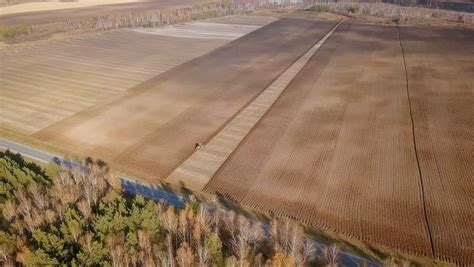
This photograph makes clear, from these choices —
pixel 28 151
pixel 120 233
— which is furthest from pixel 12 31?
pixel 120 233

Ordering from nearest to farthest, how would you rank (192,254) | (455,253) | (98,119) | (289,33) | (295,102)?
(192,254), (455,253), (98,119), (295,102), (289,33)

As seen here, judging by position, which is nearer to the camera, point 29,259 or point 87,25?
point 29,259

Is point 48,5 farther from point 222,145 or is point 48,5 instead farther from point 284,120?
point 222,145

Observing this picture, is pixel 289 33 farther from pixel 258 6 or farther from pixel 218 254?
pixel 218 254

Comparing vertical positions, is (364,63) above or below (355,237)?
above

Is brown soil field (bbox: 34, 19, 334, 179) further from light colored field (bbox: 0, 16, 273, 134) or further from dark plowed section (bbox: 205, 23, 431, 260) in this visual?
dark plowed section (bbox: 205, 23, 431, 260)

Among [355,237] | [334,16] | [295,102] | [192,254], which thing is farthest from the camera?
[334,16]

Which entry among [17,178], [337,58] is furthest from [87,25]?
[17,178]
